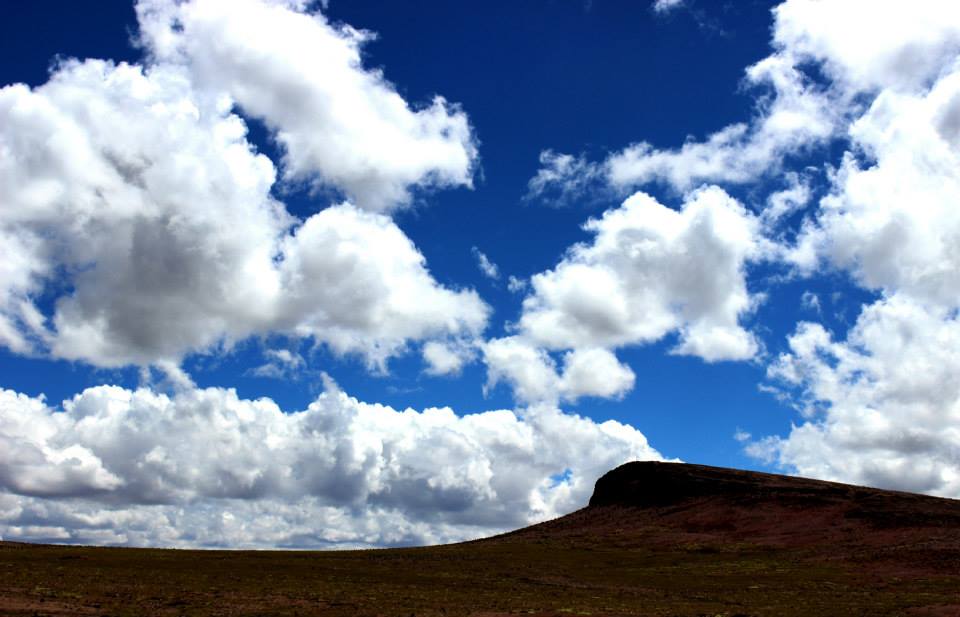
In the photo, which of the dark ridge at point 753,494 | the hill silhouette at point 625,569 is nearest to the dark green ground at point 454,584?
the hill silhouette at point 625,569

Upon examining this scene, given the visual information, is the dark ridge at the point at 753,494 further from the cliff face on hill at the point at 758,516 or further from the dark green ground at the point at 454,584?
the dark green ground at the point at 454,584

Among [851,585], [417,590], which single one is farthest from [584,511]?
[417,590]

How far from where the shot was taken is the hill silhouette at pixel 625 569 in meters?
47.2

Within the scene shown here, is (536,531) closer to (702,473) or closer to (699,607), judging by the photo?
(702,473)

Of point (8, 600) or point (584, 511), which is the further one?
point (584, 511)

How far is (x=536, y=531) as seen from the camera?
132 m

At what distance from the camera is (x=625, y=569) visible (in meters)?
79.9

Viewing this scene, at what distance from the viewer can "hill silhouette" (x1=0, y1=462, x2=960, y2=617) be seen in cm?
4722

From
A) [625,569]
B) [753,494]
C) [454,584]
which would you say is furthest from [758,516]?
[454,584]

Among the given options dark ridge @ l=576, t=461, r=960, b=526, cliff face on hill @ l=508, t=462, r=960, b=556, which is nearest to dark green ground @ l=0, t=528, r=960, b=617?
cliff face on hill @ l=508, t=462, r=960, b=556

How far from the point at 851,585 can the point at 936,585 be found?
20.1 ft

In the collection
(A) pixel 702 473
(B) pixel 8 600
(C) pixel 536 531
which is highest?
(A) pixel 702 473

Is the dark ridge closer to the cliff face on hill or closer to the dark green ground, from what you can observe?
the cliff face on hill

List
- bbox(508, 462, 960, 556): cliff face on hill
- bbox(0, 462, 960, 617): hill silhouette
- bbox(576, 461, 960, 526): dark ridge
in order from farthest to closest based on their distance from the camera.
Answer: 1. bbox(576, 461, 960, 526): dark ridge
2. bbox(508, 462, 960, 556): cliff face on hill
3. bbox(0, 462, 960, 617): hill silhouette
